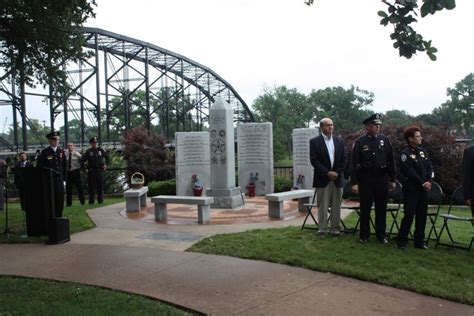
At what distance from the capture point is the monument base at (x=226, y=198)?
1153 cm

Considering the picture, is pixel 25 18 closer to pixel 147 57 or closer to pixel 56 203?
pixel 56 203

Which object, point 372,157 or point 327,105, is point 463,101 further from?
point 372,157

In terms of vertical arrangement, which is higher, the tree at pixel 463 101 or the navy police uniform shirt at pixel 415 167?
the tree at pixel 463 101

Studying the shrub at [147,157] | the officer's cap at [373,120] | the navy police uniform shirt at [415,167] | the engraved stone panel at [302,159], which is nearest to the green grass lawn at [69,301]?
the navy police uniform shirt at [415,167]

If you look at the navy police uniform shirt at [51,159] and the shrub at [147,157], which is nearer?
the navy police uniform shirt at [51,159]

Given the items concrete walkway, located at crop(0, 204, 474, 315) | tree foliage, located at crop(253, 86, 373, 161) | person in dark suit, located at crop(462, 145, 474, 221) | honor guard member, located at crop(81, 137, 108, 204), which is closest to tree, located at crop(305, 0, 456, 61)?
concrete walkway, located at crop(0, 204, 474, 315)

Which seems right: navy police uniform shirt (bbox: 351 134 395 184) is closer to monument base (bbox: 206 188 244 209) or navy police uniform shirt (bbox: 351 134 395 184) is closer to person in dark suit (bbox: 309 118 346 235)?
person in dark suit (bbox: 309 118 346 235)

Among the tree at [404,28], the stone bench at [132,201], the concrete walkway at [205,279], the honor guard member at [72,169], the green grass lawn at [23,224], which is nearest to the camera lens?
the tree at [404,28]

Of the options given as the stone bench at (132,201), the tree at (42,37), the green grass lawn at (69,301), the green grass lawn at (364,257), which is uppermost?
the tree at (42,37)

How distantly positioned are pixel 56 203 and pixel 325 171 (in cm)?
471

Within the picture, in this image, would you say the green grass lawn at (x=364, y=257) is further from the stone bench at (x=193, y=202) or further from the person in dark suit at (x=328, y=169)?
the stone bench at (x=193, y=202)

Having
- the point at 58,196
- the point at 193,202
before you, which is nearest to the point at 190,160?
the point at 193,202

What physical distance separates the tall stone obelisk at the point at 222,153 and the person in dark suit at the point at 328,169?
4684mm

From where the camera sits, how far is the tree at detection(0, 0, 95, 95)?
934 centimetres
